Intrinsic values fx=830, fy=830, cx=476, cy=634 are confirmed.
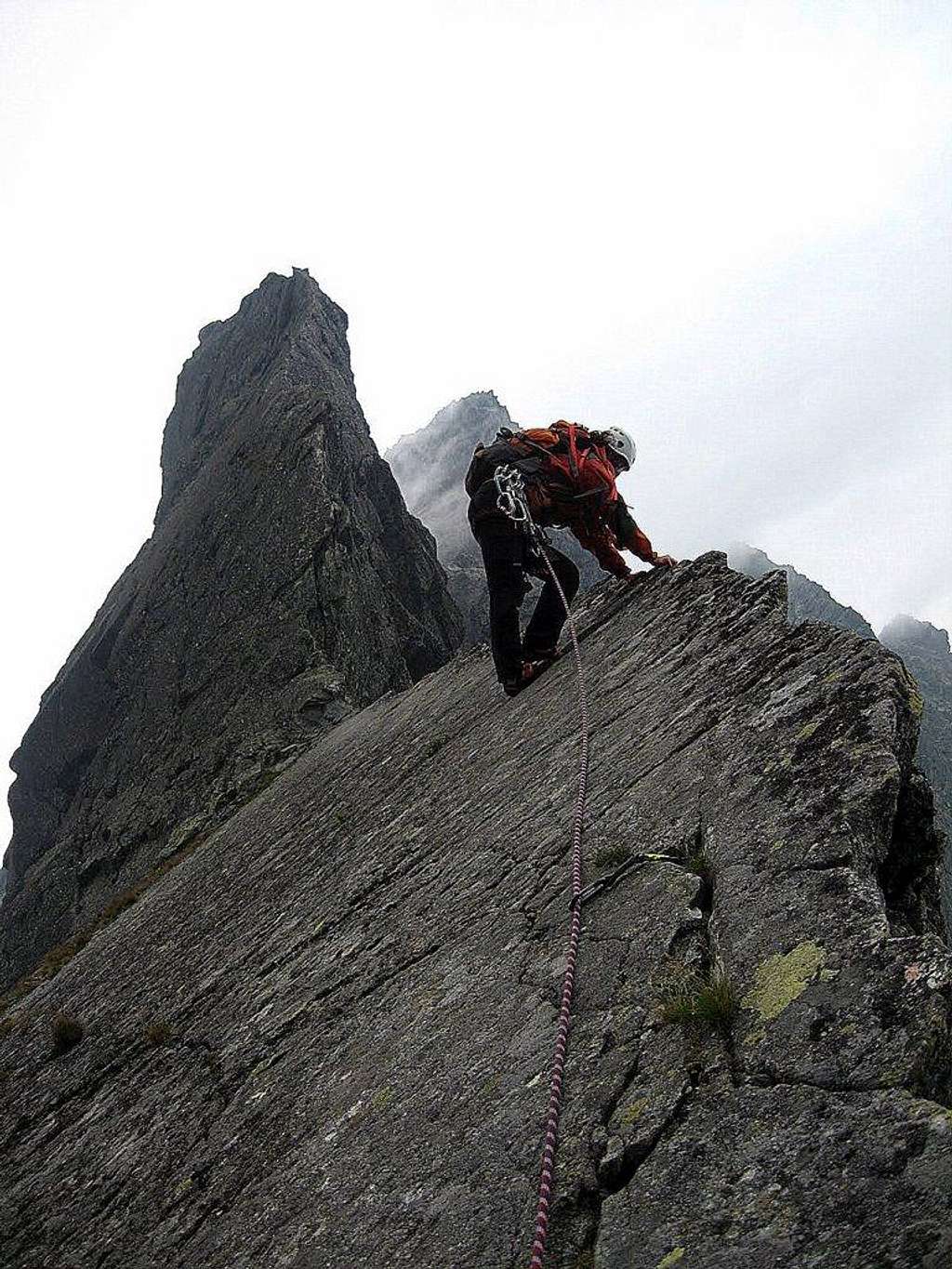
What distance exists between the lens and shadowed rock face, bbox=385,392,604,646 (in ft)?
217

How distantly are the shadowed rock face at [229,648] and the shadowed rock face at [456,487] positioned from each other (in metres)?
20.4

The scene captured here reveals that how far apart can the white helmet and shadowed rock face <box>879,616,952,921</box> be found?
2523 inches

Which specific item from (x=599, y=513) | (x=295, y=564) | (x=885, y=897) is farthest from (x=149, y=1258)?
(x=295, y=564)

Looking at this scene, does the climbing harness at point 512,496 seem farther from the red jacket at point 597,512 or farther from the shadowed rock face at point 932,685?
the shadowed rock face at point 932,685

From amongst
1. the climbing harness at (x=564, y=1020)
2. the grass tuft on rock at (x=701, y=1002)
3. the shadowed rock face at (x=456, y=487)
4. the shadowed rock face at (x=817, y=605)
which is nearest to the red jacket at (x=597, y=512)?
the climbing harness at (x=564, y=1020)

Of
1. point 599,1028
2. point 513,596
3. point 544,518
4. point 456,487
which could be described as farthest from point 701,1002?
point 456,487

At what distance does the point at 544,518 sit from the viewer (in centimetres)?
1166

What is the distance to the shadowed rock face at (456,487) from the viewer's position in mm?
66250

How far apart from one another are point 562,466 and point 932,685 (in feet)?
512

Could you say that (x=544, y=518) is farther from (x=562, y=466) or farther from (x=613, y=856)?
(x=613, y=856)

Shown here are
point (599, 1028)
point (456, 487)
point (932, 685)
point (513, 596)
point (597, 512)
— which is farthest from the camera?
point (932, 685)

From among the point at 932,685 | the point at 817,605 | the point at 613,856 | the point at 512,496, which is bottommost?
the point at 932,685

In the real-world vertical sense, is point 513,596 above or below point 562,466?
below

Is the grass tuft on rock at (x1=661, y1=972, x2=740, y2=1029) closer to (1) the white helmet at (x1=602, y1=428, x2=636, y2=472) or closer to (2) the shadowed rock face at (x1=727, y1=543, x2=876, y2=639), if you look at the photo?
(1) the white helmet at (x1=602, y1=428, x2=636, y2=472)
